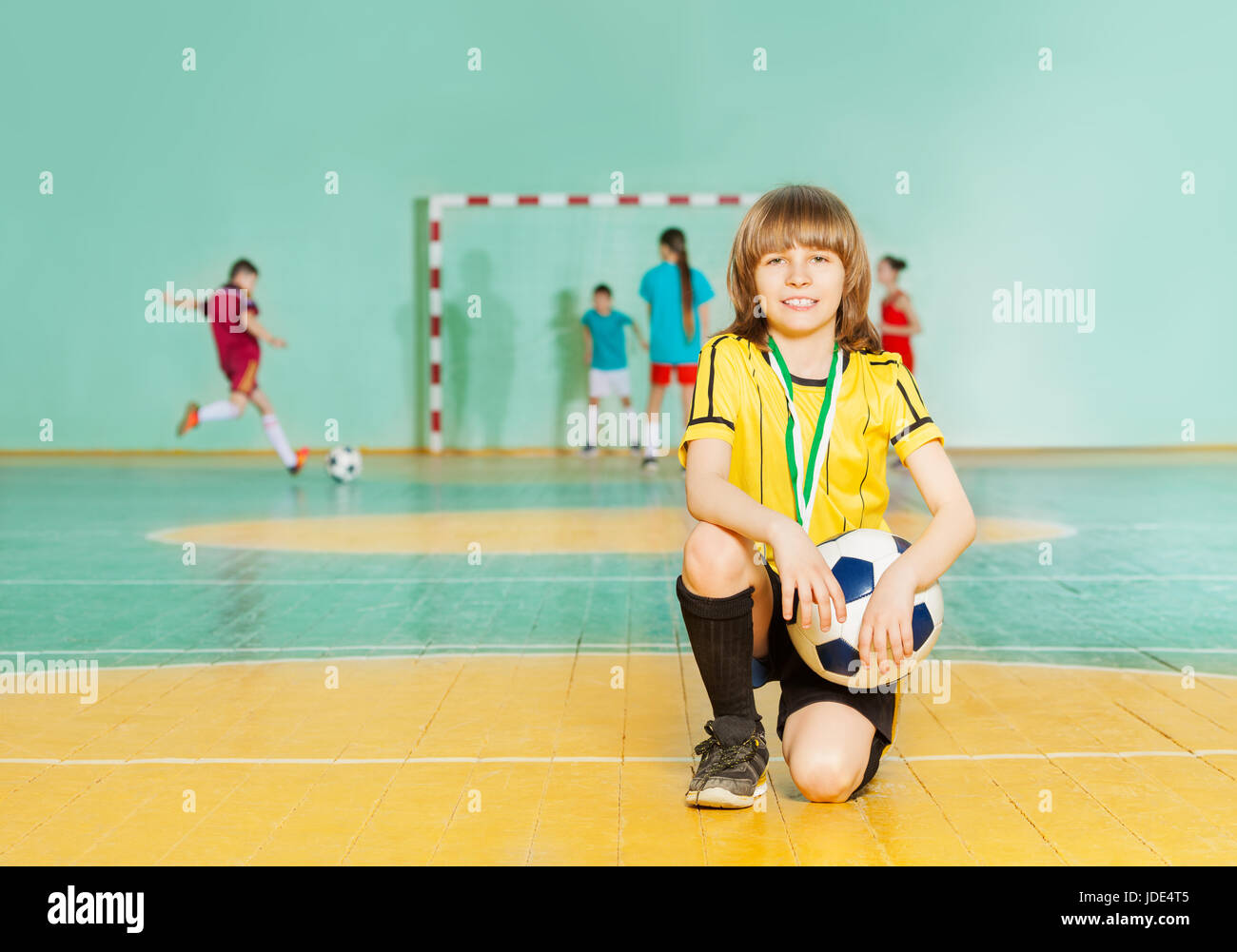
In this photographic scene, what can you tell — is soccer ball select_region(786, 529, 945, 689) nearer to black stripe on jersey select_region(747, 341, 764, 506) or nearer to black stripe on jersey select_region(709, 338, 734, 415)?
black stripe on jersey select_region(747, 341, 764, 506)

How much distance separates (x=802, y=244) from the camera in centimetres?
276

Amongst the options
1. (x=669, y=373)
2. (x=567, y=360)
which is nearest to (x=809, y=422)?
(x=669, y=373)

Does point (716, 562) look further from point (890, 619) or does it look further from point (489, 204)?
point (489, 204)

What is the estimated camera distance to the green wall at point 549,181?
13062 millimetres

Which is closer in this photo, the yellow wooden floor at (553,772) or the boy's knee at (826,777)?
the yellow wooden floor at (553,772)

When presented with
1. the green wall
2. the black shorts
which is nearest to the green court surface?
the black shorts

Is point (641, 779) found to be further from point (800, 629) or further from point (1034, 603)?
point (1034, 603)

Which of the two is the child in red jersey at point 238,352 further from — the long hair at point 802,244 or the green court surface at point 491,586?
the long hair at point 802,244

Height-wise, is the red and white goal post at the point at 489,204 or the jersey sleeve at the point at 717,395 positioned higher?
the red and white goal post at the point at 489,204

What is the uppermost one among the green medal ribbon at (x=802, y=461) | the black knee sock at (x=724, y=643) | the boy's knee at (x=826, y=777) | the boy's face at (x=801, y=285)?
the boy's face at (x=801, y=285)

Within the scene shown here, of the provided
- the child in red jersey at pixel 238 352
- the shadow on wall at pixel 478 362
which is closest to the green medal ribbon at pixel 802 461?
the child in red jersey at pixel 238 352

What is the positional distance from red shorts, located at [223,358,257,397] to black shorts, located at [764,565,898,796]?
8.25 m

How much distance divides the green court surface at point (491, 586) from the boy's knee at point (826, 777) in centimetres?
158

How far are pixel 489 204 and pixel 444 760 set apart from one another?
10.6 meters
